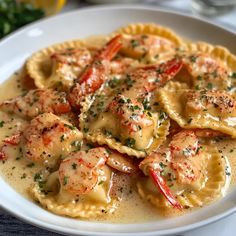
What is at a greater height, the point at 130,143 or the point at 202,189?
the point at 130,143

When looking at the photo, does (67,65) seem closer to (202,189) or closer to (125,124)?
(125,124)

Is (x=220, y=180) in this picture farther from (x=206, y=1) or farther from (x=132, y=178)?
(x=206, y=1)

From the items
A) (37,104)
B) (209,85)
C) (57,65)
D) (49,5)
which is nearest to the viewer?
(37,104)

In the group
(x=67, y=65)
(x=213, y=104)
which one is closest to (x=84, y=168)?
(x=213, y=104)

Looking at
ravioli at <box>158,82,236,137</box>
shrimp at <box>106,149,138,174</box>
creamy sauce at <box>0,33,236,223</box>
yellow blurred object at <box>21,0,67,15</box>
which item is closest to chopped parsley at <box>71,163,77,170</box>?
shrimp at <box>106,149,138,174</box>

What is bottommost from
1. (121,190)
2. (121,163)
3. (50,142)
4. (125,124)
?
(121,190)

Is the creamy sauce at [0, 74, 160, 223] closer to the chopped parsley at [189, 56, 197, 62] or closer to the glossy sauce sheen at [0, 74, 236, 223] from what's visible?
the glossy sauce sheen at [0, 74, 236, 223]
